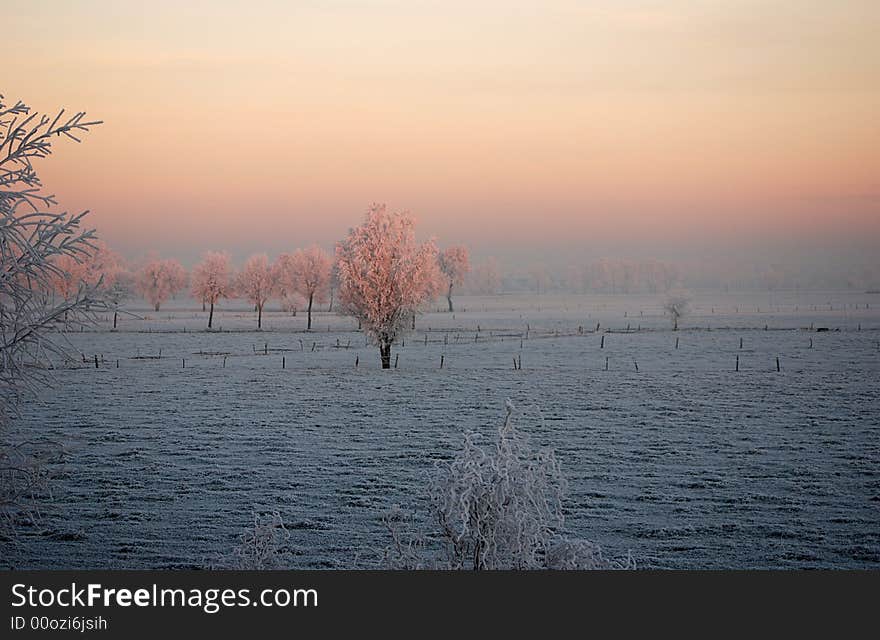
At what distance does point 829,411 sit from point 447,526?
2646 cm

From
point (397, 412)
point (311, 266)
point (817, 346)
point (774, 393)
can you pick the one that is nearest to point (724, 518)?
point (397, 412)

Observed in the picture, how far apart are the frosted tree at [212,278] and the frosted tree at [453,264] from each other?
53.1 meters

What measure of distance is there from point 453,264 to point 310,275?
53455 mm

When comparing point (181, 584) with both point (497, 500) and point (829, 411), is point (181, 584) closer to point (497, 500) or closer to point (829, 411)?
point (497, 500)

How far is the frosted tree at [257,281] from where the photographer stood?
119250 millimetres

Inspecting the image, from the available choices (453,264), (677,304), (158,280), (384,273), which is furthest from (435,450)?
(453,264)

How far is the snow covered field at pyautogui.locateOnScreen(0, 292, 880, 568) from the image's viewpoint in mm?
15047

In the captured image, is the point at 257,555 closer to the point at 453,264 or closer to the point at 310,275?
the point at 310,275

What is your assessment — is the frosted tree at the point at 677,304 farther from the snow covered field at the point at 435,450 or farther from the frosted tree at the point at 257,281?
the frosted tree at the point at 257,281

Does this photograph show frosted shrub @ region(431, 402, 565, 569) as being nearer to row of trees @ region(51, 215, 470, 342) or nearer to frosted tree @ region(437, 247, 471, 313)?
row of trees @ region(51, 215, 470, 342)

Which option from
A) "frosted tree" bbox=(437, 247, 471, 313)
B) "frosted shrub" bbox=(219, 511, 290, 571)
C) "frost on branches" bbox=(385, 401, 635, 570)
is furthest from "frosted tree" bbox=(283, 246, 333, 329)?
"frost on branches" bbox=(385, 401, 635, 570)

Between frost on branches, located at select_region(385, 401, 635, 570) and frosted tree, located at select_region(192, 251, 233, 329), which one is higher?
frosted tree, located at select_region(192, 251, 233, 329)

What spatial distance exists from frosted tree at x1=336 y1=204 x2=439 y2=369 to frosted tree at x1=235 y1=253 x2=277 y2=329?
65.0 m

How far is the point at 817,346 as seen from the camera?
6228cm
